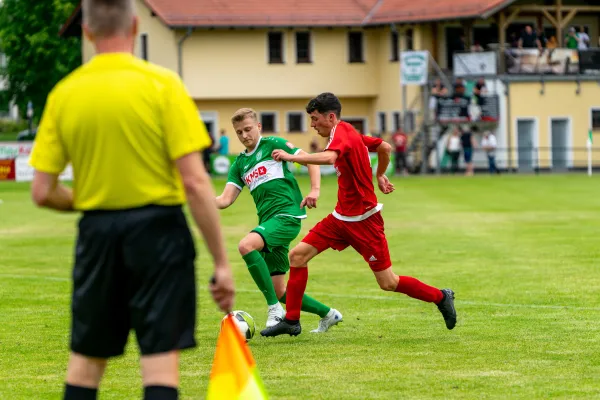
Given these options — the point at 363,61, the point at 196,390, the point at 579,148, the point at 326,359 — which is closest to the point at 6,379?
the point at 196,390

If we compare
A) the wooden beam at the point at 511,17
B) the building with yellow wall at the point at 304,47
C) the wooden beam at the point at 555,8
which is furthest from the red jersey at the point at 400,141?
the wooden beam at the point at 555,8

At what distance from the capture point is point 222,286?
18.5ft

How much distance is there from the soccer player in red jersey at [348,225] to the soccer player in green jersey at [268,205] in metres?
0.20

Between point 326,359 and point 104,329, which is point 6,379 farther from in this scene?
point 104,329

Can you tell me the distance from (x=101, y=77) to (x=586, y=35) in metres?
55.9

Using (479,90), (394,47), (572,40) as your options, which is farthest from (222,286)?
(394,47)

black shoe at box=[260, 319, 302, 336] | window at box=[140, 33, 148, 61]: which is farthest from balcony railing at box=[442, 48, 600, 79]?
black shoe at box=[260, 319, 302, 336]

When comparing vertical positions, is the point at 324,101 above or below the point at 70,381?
above

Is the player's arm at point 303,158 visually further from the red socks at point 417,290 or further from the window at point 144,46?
the window at point 144,46

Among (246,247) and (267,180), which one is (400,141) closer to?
(267,180)

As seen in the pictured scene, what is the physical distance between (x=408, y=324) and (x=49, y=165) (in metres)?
6.80

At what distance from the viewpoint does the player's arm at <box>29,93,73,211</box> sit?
5.67 m

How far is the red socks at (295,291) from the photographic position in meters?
11.2

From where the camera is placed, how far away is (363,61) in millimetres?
65500
